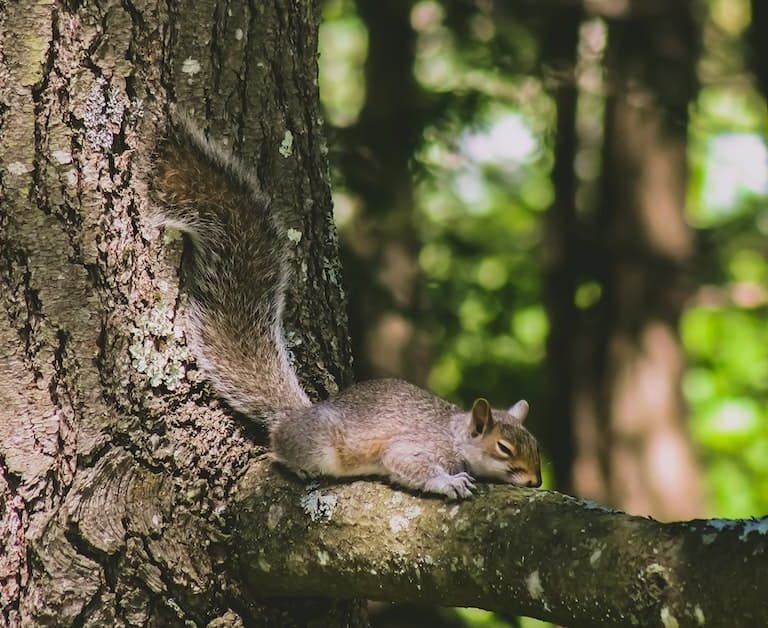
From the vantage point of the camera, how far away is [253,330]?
2498mm

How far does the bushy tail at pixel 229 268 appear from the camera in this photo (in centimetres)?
233

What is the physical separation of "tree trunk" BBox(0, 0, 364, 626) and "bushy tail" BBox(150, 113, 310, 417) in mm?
46

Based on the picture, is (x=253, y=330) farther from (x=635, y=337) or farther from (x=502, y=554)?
(x=635, y=337)

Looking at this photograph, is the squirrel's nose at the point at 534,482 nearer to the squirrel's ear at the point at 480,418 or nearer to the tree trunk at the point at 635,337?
the squirrel's ear at the point at 480,418

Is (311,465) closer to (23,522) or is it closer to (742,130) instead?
(23,522)

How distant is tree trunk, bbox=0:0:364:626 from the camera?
2199mm

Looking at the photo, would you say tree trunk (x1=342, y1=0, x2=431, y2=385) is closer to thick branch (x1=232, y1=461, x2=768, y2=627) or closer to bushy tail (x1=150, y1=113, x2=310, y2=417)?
bushy tail (x1=150, y1=113, x2=310, y2=417)

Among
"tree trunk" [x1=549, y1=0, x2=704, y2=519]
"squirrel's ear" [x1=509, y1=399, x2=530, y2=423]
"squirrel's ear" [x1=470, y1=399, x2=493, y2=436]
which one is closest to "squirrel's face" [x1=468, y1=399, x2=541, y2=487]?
"squirrel's ear" [x1=470, y1=399, x2=493, y2=436]

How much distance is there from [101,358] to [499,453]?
3.52 ft

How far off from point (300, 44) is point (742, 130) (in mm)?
5427

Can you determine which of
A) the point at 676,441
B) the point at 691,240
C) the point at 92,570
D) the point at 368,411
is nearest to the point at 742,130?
the point at 691,240

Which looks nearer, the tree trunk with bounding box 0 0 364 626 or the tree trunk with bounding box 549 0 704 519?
the tree trunk with bounding box 0 0 364 626

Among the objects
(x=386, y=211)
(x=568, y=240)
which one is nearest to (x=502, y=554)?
(x=386, y=211)

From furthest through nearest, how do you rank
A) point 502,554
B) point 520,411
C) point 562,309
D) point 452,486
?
point 562,309, point 520,411, point 452,486, point 502,554
